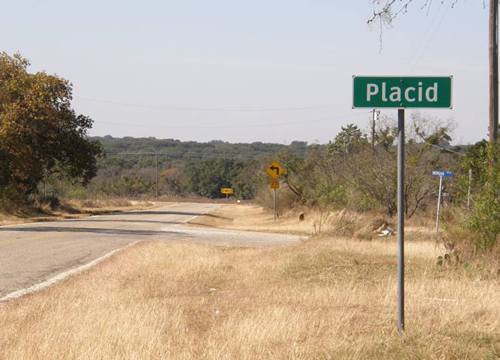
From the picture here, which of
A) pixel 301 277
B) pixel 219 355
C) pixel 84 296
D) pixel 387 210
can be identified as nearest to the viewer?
pixel 219 355

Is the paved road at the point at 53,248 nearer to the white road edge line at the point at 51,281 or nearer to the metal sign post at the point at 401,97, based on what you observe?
the white road edge line at the point at 51,281

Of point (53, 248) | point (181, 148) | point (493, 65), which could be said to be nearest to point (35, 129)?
point (53, 248)

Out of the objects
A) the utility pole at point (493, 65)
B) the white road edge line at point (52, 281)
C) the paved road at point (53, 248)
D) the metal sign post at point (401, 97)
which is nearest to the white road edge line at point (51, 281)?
the white road edge line at point (52, 281)

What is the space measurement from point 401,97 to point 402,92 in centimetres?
5

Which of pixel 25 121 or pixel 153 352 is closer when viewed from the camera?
pixel 153 352

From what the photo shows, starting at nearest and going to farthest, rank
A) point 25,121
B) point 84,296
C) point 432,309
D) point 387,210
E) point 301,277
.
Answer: point 432,309
point 84,296
point 301,277
point 387,210
point 25,121

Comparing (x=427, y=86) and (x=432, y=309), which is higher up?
(x=427, y=86)

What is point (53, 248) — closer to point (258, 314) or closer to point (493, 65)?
point (493, 65)

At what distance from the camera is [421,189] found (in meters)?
32.8

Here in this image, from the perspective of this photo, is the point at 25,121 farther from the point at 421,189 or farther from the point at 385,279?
the point at 385,279

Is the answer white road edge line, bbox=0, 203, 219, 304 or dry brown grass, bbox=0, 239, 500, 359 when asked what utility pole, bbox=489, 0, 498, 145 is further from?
white road edge line, bbox=0, 203, 219, 304

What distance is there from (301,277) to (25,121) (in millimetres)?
27920

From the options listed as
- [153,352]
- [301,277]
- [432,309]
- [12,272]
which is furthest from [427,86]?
[12,272]

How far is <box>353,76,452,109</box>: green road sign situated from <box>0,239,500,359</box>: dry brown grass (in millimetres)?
2083
